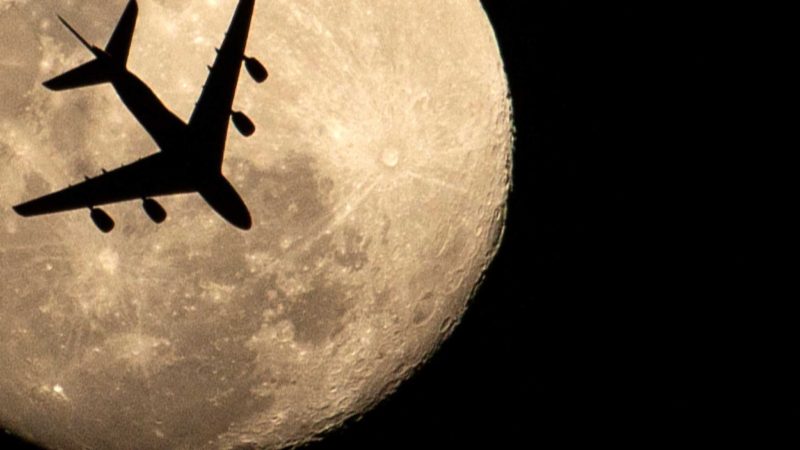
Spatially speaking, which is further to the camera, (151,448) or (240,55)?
(151,448)

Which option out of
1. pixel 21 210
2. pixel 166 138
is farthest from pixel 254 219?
pixel 21 210

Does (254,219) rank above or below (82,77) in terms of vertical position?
below

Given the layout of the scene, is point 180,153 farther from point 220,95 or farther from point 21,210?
point 21,210

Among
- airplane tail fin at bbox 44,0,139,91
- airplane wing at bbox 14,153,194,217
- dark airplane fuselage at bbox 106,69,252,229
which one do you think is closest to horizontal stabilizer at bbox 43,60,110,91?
airplane tail fin at bbox 44,0,139,91

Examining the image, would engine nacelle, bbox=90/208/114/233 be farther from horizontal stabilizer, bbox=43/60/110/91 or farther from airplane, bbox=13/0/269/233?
horizontal stabilizer, bbox=43/60/110/91

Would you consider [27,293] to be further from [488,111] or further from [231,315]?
[488,111]

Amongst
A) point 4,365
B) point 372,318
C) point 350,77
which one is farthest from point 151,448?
point 350,77
